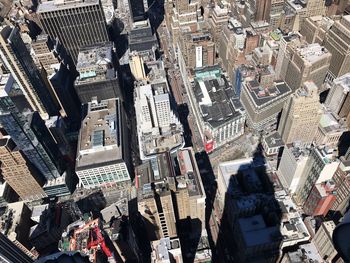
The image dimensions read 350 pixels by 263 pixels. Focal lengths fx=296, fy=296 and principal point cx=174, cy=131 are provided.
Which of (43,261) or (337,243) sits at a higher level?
(337,243)

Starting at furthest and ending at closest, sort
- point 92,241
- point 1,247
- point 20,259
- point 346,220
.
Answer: point 92,241 < point 20,259 < point 1,247 < point 346,220

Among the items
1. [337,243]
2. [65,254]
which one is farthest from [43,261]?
[337,243]

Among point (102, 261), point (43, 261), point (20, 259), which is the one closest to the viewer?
point (43, 261)

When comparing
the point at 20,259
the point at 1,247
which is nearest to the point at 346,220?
the point at 1,247

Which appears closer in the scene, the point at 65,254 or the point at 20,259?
the point at 65,254

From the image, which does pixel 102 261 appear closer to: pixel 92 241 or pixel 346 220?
pixel 92 241

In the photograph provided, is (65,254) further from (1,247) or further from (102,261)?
(102,261)

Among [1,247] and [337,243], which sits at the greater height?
[337,243]

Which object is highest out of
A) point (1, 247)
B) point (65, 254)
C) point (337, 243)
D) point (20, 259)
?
point (337, 243)

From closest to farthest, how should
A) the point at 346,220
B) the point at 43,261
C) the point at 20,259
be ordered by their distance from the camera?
the point at 346,220 < the point at 43,261 < the point at 20,259
